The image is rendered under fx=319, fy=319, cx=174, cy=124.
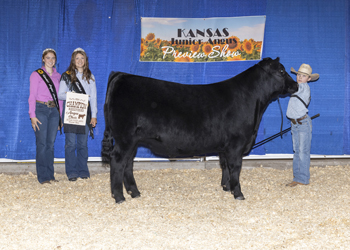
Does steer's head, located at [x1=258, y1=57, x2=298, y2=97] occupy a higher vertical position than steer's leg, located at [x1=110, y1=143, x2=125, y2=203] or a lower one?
higher

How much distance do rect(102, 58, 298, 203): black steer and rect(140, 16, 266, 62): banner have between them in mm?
1502

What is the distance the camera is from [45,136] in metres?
4.50

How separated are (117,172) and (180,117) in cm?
92

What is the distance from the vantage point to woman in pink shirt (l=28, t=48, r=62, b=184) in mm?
4430

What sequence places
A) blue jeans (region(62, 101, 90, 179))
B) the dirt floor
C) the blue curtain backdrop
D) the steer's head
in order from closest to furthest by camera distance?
the dirt floor, the steer's head, blue jeans (region(62, 101, 90, 179)), the blue curtain backdrop

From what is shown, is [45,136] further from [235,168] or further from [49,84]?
[235,168]

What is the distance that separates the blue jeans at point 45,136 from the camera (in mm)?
4473

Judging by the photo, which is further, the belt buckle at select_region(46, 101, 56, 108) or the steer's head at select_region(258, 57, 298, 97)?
the belt buckle at select_region(46, 101, 56, 108)

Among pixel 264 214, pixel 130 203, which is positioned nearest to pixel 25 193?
pixel 130 203

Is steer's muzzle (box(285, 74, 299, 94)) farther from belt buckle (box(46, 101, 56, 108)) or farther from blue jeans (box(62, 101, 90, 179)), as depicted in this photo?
belt buckle (box(46, 101, 56, 108))

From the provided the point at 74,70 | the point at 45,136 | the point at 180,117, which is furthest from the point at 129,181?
the point at 74,70

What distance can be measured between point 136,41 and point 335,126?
370 centimetres

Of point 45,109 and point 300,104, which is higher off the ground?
point 300,104

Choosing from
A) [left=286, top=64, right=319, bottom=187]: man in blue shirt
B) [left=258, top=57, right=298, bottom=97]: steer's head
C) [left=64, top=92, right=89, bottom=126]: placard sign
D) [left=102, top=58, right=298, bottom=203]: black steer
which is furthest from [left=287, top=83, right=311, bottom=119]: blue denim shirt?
[left=64, top=92, right=89, bottom=126]: placard sign
